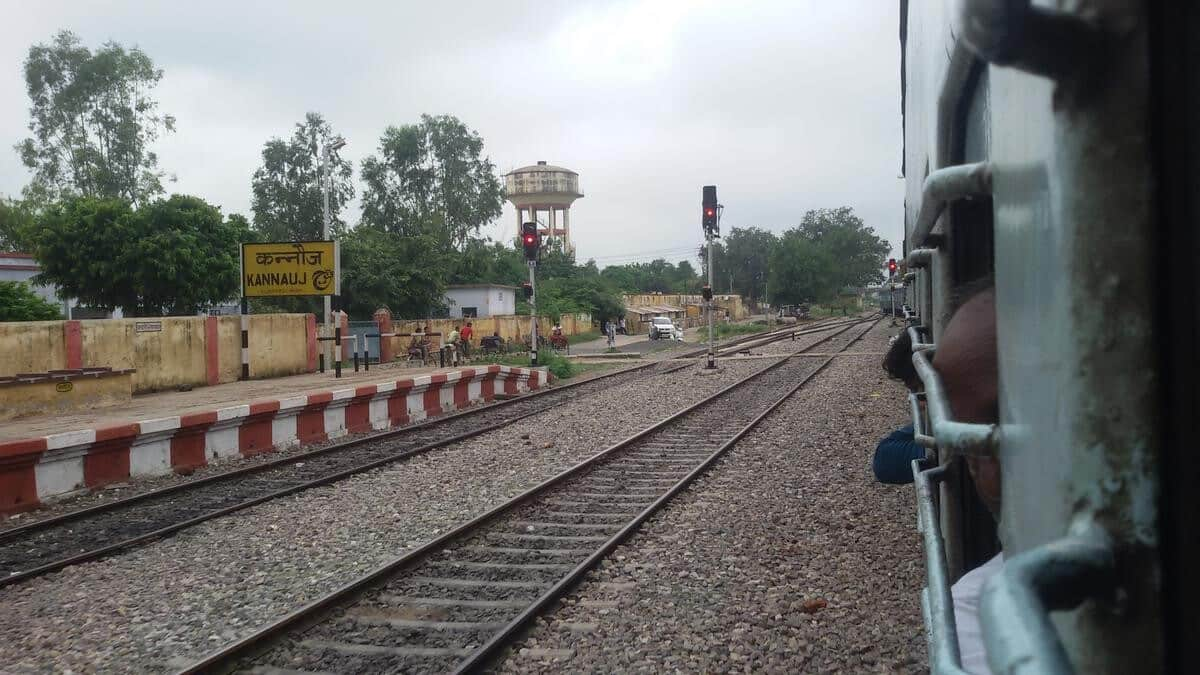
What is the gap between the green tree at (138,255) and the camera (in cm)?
2875

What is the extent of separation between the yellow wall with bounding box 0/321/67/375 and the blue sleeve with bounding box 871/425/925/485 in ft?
49.1

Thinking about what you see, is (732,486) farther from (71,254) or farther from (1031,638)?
(71,254)

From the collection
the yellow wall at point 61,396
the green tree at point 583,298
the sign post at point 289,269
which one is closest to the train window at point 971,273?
the yellow wall at point 61,396

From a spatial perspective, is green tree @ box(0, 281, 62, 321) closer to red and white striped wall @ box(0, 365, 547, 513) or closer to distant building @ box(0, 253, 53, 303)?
distant building @ box(0, 253, 53, 303)

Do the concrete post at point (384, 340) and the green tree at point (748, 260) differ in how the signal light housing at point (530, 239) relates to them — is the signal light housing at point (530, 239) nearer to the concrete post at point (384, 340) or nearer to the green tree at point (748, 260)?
the concrete post at point (384, 340)

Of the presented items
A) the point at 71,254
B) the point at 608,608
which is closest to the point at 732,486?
the point at 608,608

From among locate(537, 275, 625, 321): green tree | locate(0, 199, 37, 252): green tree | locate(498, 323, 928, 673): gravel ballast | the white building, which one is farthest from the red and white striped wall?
locate(537, 275, 625, 321): green tree

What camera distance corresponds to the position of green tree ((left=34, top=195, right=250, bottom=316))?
1132 inches

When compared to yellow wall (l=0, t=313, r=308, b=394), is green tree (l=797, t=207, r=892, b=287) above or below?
above

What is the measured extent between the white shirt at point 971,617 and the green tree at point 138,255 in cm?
3093

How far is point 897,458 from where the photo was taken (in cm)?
409

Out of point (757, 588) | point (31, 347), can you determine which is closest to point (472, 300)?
point (31, 347)

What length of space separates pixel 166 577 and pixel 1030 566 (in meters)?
5.57

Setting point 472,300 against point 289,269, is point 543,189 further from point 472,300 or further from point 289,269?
point 289,269
